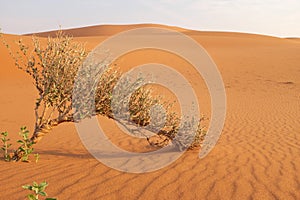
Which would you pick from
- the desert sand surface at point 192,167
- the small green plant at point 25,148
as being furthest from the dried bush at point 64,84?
the desert sand surface at point 192,167

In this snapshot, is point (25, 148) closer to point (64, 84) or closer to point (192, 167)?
point (64, 84)

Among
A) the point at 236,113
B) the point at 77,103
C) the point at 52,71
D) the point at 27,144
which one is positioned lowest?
the point at 236,113

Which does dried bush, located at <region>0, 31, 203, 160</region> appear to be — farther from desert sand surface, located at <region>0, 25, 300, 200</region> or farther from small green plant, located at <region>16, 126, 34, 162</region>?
desert sand surface, located at <region>0, 25, 300, 200</region>

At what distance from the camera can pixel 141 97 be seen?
622 cm

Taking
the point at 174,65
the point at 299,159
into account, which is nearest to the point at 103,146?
the point at 299,159

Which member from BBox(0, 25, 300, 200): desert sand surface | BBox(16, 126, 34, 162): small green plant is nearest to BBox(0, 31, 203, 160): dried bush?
BBox(16, 126, 34, 162): small green plant

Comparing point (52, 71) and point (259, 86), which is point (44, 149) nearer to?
point (52, 71)

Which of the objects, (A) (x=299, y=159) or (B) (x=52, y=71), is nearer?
(B) (x=52, y=71)

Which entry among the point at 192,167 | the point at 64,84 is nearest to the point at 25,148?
the point at 64,84

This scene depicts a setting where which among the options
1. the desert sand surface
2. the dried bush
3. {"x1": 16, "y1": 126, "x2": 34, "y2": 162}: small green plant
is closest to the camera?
the desert sand surface

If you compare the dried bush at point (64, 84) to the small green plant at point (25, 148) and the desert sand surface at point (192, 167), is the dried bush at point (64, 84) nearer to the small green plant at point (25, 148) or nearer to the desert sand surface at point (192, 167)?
the small green plant at point (25, 148)

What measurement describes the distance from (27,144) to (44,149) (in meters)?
1.57

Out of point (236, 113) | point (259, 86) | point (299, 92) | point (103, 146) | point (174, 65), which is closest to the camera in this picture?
point (103, 146)

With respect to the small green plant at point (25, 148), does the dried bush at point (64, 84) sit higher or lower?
higher
